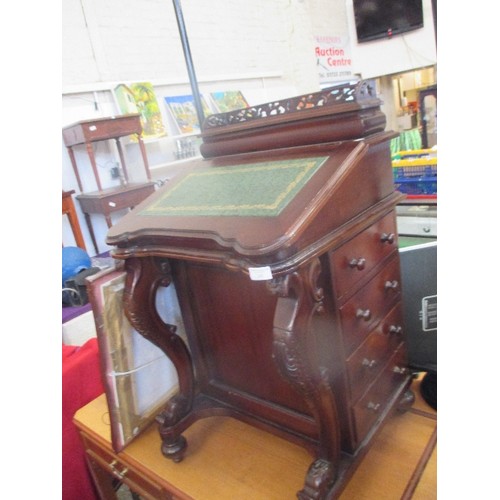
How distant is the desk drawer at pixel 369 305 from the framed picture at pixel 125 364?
489 millimetres

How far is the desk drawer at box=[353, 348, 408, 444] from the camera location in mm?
889

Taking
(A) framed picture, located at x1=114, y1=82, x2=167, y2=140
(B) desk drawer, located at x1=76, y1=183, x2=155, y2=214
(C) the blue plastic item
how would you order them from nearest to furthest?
(C) the blue plastic item → (B) desk drawer, located at x1=76, y1=183, x2=155, y2=214 → (A) framed picture, located at x1=114, y1=82, x2=167, y2=140

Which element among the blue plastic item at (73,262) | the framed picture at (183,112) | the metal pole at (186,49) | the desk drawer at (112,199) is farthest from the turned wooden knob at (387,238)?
the framed picture at (183,112)

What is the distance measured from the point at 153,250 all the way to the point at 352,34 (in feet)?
19.9

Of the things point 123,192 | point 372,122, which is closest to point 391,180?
point 372,122

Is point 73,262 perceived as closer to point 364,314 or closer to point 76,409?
point 76,409

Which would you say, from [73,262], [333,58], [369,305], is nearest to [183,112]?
[73,262]

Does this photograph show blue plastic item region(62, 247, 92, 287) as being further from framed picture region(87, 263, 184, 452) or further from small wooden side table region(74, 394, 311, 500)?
framed picture region(87, 263, 184, 452)

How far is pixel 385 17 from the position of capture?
5320mm

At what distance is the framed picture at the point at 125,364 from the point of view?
0.97 metres

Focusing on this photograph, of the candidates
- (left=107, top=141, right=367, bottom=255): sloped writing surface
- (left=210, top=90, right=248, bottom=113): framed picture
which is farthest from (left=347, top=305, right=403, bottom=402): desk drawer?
(left=210, top=90, right=248, bottom=113): framed picture

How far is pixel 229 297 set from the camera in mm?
956

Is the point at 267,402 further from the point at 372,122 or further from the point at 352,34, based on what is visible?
the point at 352,34

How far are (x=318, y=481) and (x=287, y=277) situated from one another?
436 mm
